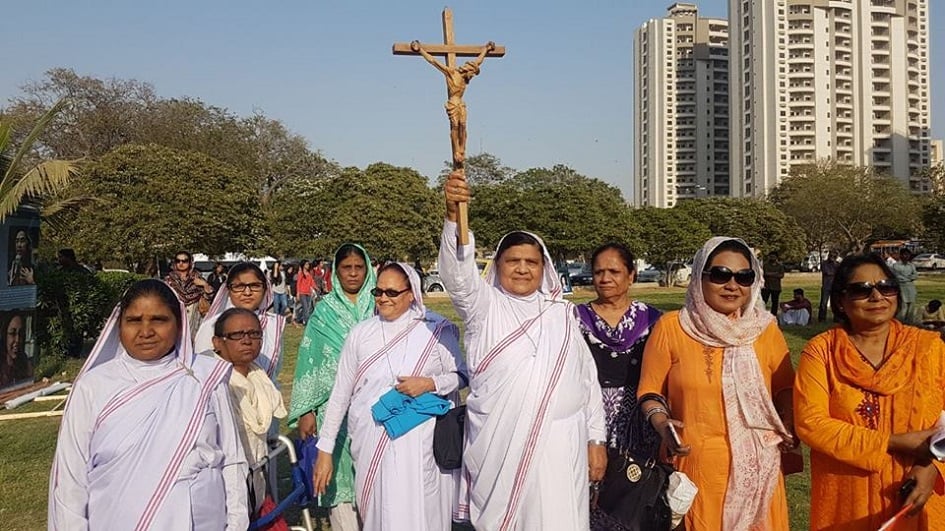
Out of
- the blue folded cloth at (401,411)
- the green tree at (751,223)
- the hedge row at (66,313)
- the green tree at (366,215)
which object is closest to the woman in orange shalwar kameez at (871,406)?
the blue folded cloth at (401,411)

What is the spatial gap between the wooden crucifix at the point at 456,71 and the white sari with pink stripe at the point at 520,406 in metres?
0.25

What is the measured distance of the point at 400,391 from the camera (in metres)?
3.38

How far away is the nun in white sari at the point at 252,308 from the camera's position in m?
4.19

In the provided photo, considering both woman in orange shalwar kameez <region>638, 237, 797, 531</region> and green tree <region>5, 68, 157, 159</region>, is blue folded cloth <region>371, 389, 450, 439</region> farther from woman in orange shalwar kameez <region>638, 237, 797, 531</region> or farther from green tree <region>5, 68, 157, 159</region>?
green tree <region>5, 68, 157, 159</region>

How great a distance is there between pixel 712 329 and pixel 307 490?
83.7 inches

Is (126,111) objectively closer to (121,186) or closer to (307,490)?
(121,186)

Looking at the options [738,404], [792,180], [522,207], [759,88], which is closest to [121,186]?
[522,207]

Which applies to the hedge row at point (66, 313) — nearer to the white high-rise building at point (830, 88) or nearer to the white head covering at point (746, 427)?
the white head covering at point (746, 427)

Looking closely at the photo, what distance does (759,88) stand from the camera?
7456cm

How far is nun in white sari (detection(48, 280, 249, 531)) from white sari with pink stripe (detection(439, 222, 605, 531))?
3.16ft

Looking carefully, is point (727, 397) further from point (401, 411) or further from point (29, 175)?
point (29, 175)

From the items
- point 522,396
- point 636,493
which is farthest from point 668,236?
point 522,396

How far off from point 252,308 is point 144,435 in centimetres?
186

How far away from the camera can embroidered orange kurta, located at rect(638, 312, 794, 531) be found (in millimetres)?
2889
